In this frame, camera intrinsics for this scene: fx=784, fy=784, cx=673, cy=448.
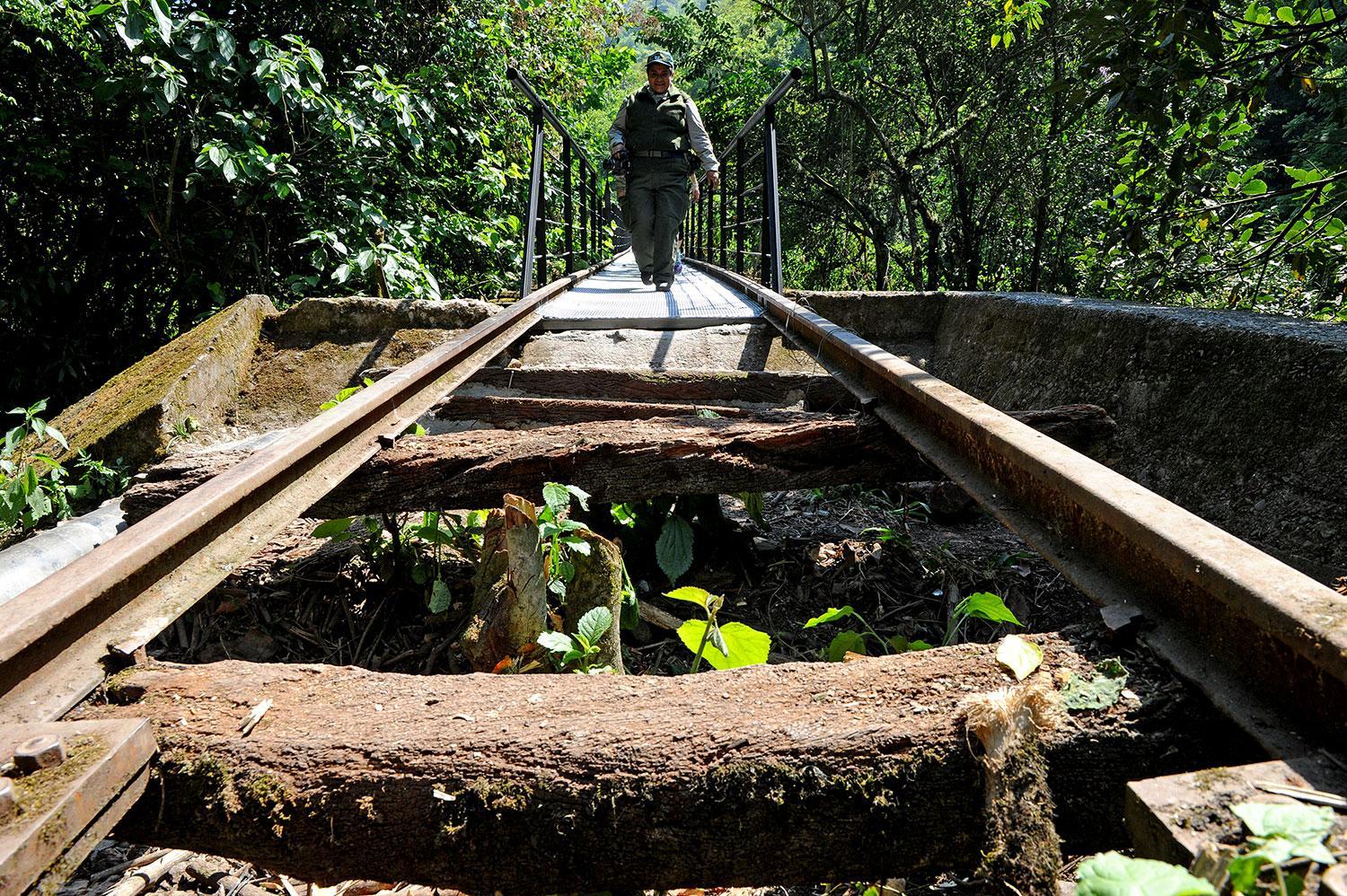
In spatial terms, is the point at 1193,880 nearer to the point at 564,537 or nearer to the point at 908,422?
the point at 564,537

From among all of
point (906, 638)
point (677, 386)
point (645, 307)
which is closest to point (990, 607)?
point (906, 638)

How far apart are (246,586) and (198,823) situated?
129 centimetres

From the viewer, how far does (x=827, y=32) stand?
1174 cm

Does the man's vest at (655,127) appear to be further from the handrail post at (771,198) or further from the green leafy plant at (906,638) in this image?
the green leafy plant at (906,638)

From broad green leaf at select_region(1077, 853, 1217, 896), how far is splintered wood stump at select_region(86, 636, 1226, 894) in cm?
19

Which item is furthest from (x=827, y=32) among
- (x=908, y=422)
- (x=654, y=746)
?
(x=654, y=746)

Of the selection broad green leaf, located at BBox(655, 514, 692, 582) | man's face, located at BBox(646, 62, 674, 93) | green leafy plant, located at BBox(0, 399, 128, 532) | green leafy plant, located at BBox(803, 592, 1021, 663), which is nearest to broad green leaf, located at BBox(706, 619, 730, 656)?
green leafy plant, located at BBox(803, 592, 1021, 663)

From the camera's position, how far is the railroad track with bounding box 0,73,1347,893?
2.31 ft

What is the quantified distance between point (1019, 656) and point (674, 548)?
1.05 meters

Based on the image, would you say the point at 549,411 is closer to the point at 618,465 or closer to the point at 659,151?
the point at 618,465

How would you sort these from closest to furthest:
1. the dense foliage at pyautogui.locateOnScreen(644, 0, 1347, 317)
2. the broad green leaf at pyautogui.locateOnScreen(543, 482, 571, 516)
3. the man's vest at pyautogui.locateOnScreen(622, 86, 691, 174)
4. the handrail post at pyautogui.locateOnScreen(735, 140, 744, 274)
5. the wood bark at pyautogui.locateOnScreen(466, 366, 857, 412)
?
1. the broad green leaf at pyautogui.locateOnScreen(543, 482, 571, 516)
2. the wood bark at pyautogui.locateOnScreen(466, 366, 857, 412)
3. the dense foliage at pyautogui.locateOnScreen(644, 0, 1347, 317)
4. the man's vest at pyautogui.locateOnScreen(622, 86, 691, 174)
5. the handrail post at pyautogui.locateOnScreen(735, 140, 744, 274)

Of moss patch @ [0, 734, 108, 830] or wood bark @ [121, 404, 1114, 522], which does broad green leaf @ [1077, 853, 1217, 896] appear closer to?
moss patch @ [0, 734, 108, 830]

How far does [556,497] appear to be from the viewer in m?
1.45

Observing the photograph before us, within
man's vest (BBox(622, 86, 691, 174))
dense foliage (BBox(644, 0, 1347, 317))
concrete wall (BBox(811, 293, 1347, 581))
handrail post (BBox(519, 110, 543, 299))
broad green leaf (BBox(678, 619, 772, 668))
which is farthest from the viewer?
man's vest (BBox(622, 86, 691, 174))
